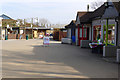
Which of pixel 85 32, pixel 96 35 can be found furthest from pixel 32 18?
pixel 96 35

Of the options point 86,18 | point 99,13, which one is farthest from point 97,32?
point 86,18

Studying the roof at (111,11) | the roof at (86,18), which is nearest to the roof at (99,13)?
the roof at (86,18)

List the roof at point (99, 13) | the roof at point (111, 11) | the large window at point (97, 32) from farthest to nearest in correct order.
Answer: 1. the large window at point (97, 32)
2. the roof at point (99, 13)
3. the roof at point (111, 11)

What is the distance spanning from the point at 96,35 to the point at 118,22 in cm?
562

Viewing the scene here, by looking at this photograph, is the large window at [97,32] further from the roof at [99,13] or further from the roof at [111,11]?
the roof at [111,11]

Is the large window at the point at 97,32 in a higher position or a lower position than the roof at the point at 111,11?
lower

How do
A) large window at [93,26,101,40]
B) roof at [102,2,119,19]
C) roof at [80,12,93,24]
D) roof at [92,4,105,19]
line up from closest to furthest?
roof at [102,2,119,19], roof at [92,4,105,19], large window at [93,26,101,40], roof at [80,12,93,24]

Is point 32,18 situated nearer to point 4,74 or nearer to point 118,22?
point 118,22

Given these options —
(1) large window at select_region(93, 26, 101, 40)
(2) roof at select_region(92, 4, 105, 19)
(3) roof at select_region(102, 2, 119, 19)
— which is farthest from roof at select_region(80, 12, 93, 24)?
(3) roof at select_region(102, 2, 119, 19)

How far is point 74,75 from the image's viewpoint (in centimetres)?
693

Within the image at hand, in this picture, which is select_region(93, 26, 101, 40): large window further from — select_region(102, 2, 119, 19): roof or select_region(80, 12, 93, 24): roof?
select_region(102, 2, 119, 19): roof

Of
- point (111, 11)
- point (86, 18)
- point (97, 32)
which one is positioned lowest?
point (97, 32)

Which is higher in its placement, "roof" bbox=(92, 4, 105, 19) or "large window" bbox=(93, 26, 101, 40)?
"roof" bbox=(92, 4, 105, 19)

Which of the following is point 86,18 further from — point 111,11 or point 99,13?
point 111,11
